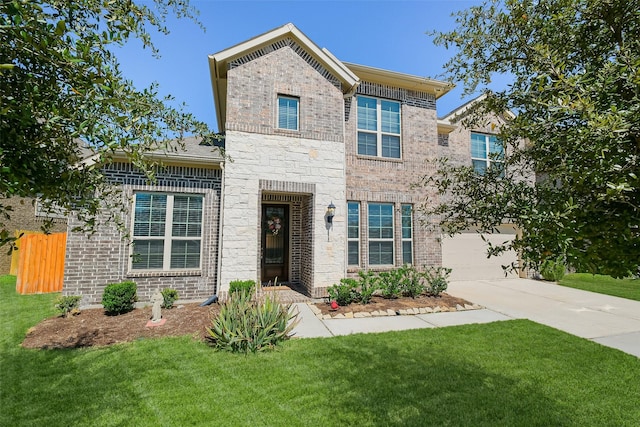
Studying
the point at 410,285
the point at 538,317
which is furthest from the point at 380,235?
the point at 538,317

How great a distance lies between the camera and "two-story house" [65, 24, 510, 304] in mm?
8555

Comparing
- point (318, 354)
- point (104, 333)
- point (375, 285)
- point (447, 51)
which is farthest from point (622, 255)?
point (104, 333)

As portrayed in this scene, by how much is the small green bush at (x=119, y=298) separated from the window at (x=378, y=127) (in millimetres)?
7898

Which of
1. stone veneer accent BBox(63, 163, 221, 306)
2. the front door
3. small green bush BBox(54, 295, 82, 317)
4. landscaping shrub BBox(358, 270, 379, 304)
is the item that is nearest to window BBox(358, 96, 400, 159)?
the front door

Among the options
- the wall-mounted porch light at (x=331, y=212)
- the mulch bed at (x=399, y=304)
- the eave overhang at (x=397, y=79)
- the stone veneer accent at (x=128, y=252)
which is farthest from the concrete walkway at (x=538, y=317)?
the eave overhang at (x=397, y=79)

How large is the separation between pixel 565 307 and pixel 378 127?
7833 millimetres

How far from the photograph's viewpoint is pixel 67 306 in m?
7.22

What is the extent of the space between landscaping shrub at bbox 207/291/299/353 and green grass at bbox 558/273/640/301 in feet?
33.0

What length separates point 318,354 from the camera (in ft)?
17.3

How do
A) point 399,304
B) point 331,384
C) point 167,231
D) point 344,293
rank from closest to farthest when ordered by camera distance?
1. point 331,384
2. point 344,293
3. point 399,304
4. point 167,231

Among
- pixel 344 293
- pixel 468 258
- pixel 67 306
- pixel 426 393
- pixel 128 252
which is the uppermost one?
pixel 128 252

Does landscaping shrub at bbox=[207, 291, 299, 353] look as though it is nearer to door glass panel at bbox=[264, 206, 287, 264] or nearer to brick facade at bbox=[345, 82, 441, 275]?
brick facade at bbox=[345, 82, 441, 275]

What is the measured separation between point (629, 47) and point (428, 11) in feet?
10.8

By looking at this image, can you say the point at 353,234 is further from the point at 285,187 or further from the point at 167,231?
the point at 167,231
